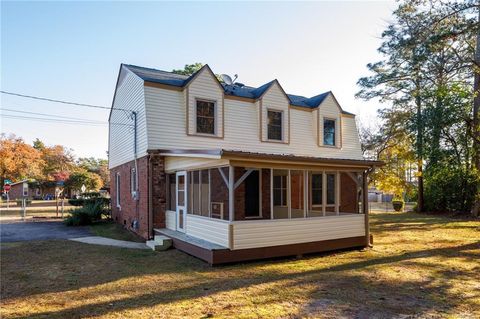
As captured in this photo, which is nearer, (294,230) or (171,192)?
(294,230)

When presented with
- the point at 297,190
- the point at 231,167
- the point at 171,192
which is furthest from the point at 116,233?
the point at 297,190

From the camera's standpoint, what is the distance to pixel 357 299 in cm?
566

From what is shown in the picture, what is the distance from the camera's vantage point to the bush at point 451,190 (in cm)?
2097

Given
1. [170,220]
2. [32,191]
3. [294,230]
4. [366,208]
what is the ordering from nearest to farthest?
[294,230]
[366,208]
[170,220]
[32,191]

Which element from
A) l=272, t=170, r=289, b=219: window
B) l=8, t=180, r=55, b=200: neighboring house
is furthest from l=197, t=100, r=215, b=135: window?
l=8, t=180, r=55, b=200: neighboring house

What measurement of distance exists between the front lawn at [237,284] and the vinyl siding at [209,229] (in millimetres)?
722

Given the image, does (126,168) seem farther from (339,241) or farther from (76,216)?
(339,241)

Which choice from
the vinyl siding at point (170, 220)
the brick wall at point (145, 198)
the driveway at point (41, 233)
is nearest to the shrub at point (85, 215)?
the driveway at point (41, 233)

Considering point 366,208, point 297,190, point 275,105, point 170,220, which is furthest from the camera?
point 275,105

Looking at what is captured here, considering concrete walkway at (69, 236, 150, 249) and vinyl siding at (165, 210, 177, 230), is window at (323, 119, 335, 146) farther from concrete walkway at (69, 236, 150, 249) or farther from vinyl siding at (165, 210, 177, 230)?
concrete walkway at (69, 236, 150, 249)

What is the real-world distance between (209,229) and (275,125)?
691cm

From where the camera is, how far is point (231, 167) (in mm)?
8234

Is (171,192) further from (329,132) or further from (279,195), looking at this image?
(329,132)

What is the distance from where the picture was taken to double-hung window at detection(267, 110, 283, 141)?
14.4 metres
